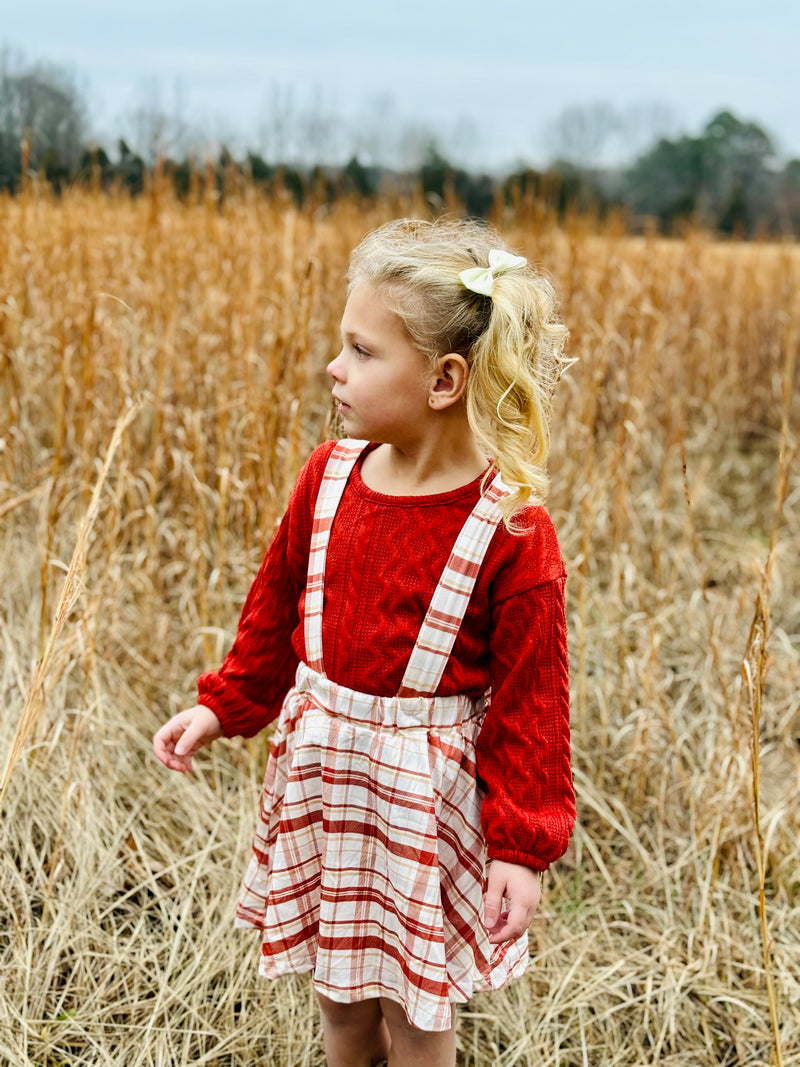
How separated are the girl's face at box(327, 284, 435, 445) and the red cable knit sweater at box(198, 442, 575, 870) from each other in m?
0.09

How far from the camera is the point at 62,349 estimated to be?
98.5 inches

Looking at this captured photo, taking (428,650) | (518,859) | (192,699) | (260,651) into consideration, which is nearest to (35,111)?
(192,699)

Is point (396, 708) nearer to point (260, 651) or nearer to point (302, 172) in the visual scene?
point (260, 651)

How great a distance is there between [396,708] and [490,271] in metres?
0.47

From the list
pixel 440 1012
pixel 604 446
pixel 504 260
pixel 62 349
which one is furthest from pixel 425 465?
pixel 604 446

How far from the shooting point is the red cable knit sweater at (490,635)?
99cm

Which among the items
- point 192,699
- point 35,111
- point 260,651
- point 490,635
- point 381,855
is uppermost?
point 35,111

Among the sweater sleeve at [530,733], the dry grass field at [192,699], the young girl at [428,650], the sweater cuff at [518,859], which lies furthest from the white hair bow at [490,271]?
the sweater cuff at [518,859]

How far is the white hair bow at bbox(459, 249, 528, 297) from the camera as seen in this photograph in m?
0.95

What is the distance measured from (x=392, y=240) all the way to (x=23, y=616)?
61.6 inches

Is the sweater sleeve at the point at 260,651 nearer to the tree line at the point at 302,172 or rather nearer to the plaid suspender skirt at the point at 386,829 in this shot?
the plaid suspender skirt at the point at 386,829

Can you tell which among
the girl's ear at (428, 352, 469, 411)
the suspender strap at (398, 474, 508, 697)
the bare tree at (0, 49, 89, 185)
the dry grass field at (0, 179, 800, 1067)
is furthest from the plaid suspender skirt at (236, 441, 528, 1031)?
the bare tree at (0, 49, 89, 185)

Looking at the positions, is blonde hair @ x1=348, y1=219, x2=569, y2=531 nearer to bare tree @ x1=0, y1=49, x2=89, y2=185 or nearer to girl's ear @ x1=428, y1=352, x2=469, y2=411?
girl's ear @ x1=428, y1=352, x2=469, y2=411

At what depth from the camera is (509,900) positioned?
0.99 meters
